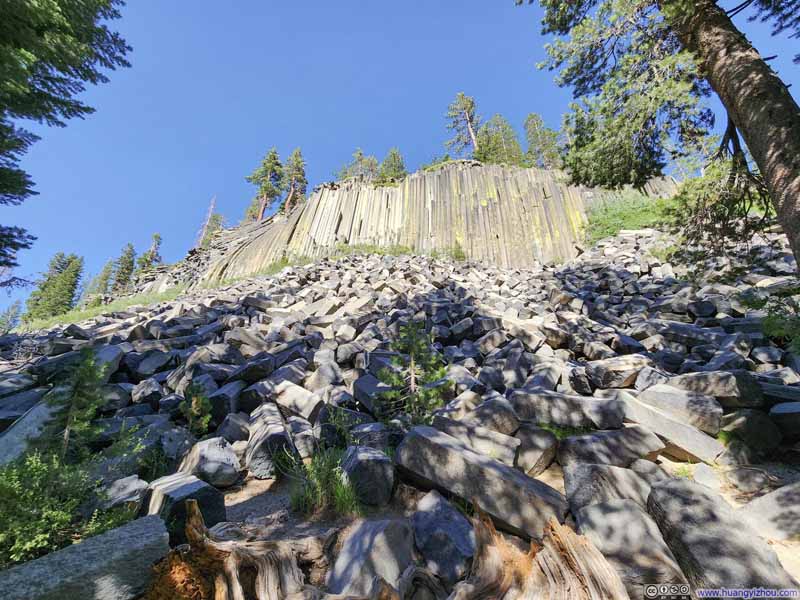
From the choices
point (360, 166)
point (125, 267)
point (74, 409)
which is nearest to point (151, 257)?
point (125, 267)

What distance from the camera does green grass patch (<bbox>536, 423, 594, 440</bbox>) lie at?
3.70 meters

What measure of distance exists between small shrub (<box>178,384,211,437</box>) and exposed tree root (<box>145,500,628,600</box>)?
258cm

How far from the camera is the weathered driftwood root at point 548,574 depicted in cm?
161

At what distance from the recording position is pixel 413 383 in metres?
4.16

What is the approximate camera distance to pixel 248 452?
11.6 feet

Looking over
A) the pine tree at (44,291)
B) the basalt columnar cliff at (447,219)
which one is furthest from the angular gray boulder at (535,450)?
the pine tree at (44,291)

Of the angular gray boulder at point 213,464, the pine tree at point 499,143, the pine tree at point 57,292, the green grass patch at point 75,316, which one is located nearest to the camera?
the angular gray boulder at point 213,464

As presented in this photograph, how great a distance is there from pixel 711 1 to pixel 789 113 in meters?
2.35

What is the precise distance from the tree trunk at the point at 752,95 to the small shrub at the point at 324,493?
4.97 meters

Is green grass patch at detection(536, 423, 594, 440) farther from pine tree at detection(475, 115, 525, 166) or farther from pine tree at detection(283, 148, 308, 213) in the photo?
pine tree at detection(283, 148, 308, 213)

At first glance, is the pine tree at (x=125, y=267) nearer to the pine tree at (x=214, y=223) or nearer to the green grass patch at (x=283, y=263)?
the pine tree at (x=214, y=223)

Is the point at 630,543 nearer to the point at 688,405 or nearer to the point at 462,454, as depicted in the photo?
the point at 462,454

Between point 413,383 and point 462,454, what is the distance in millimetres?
1484

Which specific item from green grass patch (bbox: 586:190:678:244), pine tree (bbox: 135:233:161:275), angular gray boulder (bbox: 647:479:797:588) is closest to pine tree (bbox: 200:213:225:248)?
pine tree (bbox: 135:233:161:275)
